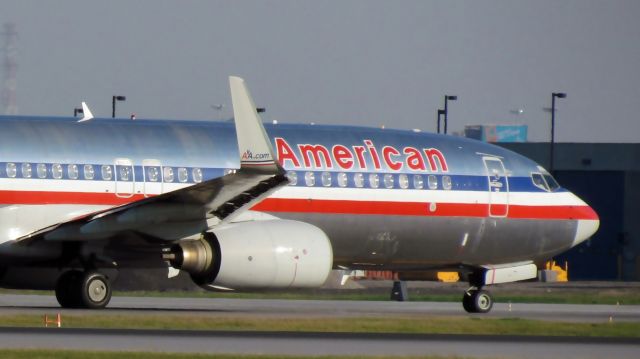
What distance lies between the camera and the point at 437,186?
34.1 m

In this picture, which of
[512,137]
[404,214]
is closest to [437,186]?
[404,214]

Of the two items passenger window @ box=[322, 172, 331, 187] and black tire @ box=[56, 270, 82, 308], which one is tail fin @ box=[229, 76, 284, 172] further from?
black tire @ box=[56, 270, 82, 308]

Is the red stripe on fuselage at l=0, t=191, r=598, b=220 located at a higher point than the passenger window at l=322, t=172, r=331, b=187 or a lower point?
lower

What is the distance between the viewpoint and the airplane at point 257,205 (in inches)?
1148

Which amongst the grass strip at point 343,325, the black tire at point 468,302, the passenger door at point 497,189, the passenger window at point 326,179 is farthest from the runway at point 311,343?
the passenger door at point 497,189

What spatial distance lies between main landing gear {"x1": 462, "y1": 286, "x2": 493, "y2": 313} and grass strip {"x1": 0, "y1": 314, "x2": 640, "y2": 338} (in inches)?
160

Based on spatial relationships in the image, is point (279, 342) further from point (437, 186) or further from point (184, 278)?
point (184, 278)

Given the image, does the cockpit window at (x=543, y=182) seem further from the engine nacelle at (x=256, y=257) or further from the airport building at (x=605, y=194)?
the airport building at (x=605, y=194)

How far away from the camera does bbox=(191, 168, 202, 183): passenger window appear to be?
31.2 metres

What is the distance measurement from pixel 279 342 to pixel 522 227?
521 inches

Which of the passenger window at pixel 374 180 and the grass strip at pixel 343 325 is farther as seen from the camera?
the passenger window at pixel 374 180

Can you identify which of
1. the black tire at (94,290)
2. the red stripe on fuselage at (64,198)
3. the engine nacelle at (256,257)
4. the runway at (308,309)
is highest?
the red stripe on fuselage at (64,198)

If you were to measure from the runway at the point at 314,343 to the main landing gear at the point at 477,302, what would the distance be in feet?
29.9

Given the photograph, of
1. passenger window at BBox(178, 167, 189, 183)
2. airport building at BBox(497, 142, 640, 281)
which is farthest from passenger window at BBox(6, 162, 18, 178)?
airport building at BBox(497, 142, 640, 281)
